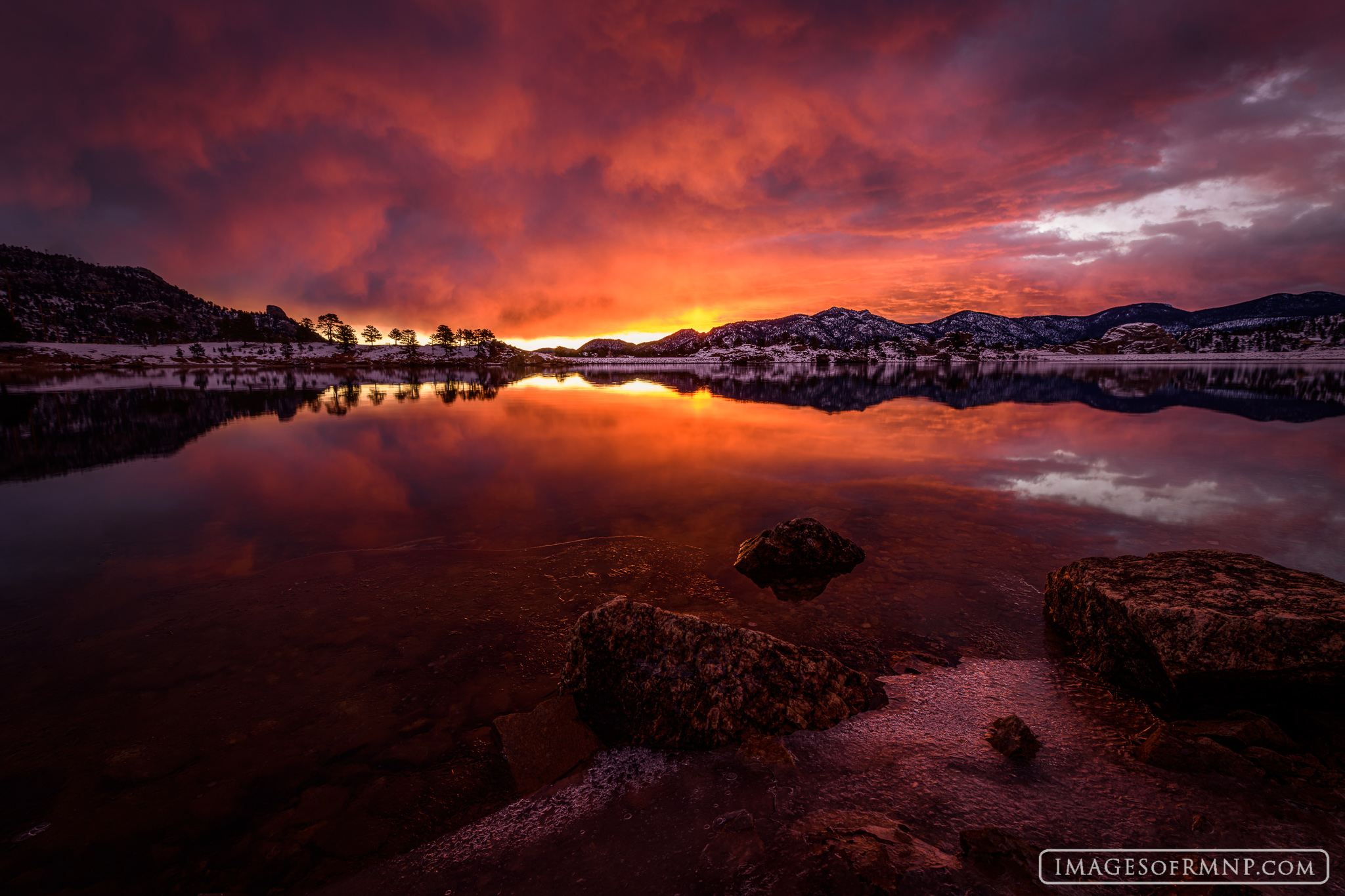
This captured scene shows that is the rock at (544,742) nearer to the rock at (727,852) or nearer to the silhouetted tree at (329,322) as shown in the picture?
the rock at (727,852)

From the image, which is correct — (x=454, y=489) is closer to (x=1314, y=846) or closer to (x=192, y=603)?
(x=192, y=603)

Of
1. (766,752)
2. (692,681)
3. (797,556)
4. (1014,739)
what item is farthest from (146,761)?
(797,556)

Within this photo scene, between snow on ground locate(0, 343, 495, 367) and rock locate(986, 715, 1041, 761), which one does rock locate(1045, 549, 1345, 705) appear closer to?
rock locate(986, 715, 1041, 761)

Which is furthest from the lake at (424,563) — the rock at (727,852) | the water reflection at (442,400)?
the rock at (727,852)

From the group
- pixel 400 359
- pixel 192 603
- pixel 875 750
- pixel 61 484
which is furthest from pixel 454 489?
pixel 400 359

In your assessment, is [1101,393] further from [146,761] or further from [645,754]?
[146,761]

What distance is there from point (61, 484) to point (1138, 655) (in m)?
27.1

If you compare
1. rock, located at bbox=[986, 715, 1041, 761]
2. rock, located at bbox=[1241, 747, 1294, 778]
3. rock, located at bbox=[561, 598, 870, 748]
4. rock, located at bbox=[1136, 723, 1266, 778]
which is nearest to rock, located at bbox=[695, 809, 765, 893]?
rock, located at bbox=[561, 598, 870, 748]

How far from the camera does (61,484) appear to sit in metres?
15.3

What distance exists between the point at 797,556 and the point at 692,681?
475 cm

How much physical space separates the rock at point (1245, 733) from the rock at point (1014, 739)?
1.57 meters

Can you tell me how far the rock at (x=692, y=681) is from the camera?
5.38 meters

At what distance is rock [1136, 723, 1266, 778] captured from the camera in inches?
176

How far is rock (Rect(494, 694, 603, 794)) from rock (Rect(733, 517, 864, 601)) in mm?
4611
